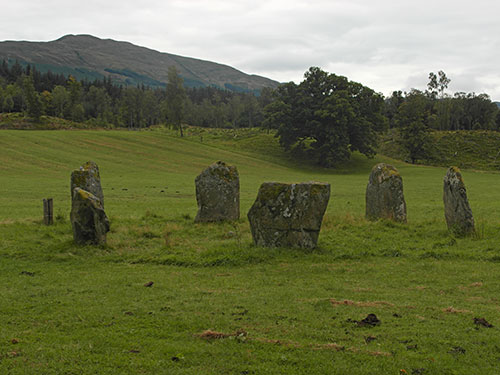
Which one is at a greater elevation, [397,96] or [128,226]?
[397,96]

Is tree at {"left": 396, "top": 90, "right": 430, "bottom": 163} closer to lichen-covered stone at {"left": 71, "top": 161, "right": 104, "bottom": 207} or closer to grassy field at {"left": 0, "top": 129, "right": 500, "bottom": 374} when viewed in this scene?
grassy field at {"left": 0, "top": 129, "right": 500, "bottom": 374}

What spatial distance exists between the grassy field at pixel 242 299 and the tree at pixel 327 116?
A: 5023 cm

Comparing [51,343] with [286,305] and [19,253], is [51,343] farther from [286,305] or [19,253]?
[19,253]

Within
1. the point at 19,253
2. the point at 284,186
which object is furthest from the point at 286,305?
the point at 19,253

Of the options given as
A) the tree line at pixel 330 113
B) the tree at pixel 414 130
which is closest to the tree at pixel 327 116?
the tree line at pixel 330 113

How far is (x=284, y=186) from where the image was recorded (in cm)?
1455

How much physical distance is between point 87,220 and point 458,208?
514 inches

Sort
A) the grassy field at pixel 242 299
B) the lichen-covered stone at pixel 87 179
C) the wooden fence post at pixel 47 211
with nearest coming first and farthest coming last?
the grassy field at pixel 242 299 → the wooden fence post at pixel 47 211 → the lichen-covered stone at pixel 87 179

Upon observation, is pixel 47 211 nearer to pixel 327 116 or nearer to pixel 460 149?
pixel 327 116

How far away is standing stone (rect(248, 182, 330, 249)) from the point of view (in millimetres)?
14125

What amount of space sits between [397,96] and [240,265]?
132569 mm

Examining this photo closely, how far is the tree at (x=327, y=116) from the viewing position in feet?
232

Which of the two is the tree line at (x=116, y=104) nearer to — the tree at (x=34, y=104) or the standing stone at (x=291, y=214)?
the tree at (x=34, y=104)

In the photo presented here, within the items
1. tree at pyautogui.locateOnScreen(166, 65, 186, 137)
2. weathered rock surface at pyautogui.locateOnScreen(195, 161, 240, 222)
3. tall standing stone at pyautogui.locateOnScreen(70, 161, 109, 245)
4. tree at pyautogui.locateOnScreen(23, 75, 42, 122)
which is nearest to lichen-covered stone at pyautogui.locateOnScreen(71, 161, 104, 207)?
weathered rock surface at pyautogui.locateOnScreen(195, 161, 240, 222)
